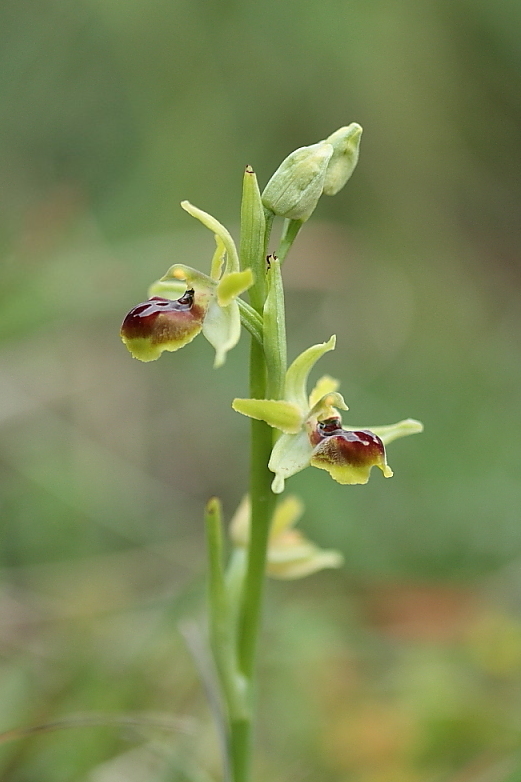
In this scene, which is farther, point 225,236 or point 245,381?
point 245,381

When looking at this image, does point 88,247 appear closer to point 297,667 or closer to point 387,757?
point 297,667

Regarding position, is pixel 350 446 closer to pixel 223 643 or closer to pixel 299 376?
pixel 299 376

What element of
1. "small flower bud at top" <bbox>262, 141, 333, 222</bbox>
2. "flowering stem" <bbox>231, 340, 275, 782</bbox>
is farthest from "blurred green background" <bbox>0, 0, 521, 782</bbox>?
"small flower bud at top" <bbox>262, 141, 333, 222</bbox>

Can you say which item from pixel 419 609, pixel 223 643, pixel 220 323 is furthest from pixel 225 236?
pixel 419 609

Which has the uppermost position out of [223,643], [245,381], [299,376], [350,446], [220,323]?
[220,323]

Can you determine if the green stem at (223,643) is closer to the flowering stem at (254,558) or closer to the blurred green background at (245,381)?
the flowering stem at (254,558)

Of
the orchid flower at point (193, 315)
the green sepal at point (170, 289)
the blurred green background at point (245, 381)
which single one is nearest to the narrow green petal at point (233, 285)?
the orchid flower at point (193, 315)

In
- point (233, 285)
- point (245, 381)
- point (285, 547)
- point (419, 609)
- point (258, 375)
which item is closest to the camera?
point (233, 285)
